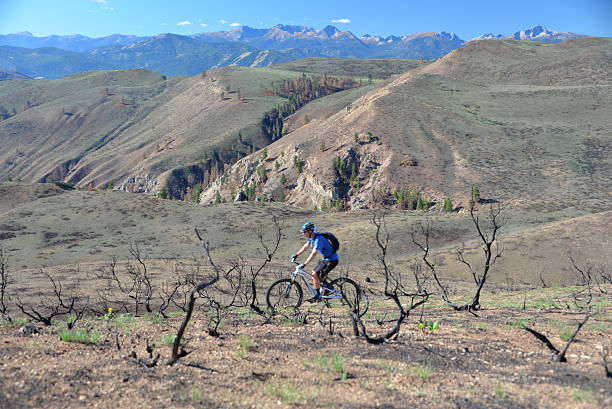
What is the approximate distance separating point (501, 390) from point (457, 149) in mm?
63215

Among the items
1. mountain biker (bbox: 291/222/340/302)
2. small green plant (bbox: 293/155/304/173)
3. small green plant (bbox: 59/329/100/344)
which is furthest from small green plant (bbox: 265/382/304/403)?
small green plant (bbox: 293/155/304/173)

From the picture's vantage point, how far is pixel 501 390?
18.2ft

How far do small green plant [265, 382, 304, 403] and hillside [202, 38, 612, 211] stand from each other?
46716 millimetres

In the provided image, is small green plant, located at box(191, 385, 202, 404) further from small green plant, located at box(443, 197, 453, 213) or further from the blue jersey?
small green plant, located at box(443, 197, 453, 213)

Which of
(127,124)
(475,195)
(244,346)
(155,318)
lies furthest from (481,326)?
(127,124)

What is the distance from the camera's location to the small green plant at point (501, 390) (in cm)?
542

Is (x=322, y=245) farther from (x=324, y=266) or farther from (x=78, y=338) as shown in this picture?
(x=78, y=338)

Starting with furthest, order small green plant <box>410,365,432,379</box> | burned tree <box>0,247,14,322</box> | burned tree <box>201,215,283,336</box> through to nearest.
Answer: burned tree <box>0,247,14,322</box>, burned tree <box>201,215,283,336</box>, small green plant <box>410,365,432,379</box>

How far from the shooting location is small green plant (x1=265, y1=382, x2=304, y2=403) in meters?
5.32

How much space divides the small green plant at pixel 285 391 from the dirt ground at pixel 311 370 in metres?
0.01

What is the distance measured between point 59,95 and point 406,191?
602 feet

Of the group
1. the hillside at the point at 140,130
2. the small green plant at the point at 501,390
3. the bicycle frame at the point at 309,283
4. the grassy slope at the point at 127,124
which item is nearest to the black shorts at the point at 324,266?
the bicycle frame at the point at 309,283

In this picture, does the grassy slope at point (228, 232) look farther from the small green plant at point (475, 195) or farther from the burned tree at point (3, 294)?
the burned tree at point (3, 294)

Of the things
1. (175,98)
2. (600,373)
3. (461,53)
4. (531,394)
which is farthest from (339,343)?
(175,98)
